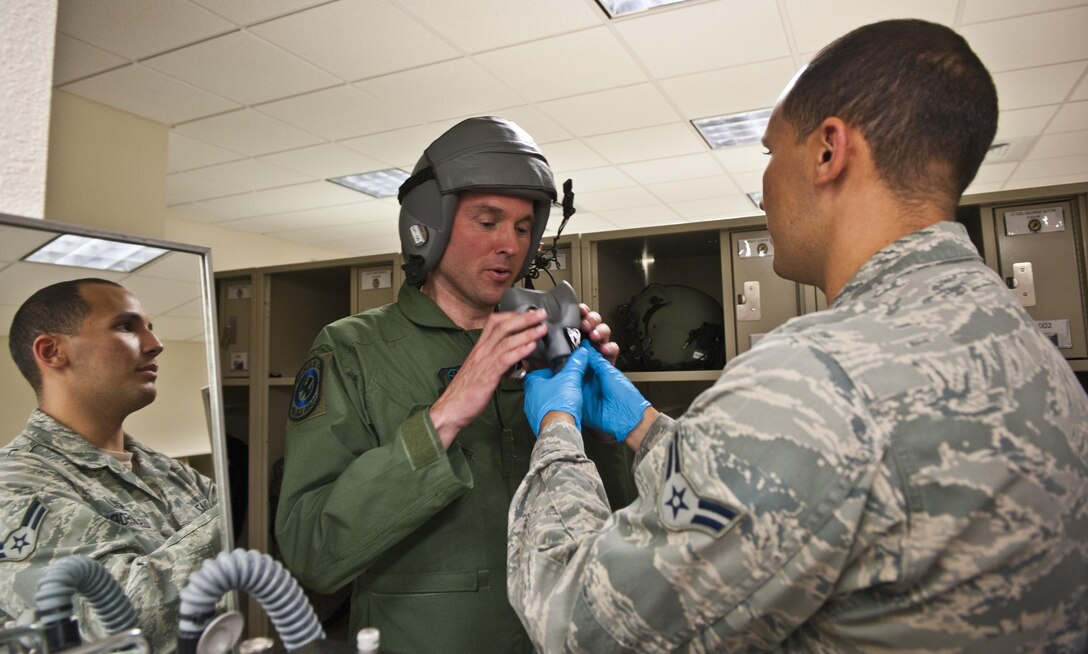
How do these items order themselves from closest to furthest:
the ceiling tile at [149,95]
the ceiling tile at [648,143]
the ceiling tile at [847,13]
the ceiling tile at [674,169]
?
the ceiling tile at [847,13]
the ceiling tile at [149,95]
the ceiling tile at [648,143]
the ceiling tile at [674,169]

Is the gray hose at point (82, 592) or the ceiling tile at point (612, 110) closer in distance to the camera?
the gray hose at point (82, 592)

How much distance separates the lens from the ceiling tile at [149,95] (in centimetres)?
341

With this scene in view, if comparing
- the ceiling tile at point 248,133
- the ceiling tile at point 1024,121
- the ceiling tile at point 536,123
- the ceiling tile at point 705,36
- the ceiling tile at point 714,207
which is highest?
the ceiling tile at point 714,207

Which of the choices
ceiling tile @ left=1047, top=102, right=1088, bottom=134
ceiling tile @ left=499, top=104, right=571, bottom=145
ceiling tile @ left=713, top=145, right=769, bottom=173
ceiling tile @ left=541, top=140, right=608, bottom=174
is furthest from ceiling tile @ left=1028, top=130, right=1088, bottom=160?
ceiling tile @ left=499, top=104, right=571, bottom=145

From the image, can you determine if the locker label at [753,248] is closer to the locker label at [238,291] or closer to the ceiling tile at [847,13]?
the ceiling tile at [847,13]

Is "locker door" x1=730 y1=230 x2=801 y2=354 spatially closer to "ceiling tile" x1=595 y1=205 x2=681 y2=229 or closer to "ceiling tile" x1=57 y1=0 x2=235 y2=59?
"ceiling tile" x1=57 y1=0 x2=235 y2=59

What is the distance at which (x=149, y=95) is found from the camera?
11.9 ft

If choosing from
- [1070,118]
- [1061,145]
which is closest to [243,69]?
[1070,118]

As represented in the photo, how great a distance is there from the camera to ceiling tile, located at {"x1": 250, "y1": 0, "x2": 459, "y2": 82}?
2920 mm

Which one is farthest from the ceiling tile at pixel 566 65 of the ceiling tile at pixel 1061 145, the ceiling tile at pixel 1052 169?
the ceiling tile at pixel 1052 169

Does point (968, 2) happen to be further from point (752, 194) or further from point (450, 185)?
point (752, 194)

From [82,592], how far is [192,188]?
5.56 metres

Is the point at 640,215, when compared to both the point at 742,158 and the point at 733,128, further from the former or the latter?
the point at 733,128

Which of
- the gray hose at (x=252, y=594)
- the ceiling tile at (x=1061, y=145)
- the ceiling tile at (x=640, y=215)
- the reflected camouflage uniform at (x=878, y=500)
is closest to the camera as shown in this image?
the reflected camouflage uniform at (x=878, y=500)
